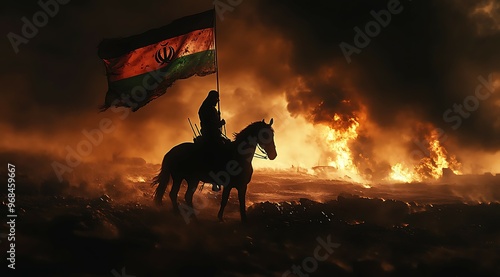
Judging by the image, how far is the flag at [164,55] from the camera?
1444 cm

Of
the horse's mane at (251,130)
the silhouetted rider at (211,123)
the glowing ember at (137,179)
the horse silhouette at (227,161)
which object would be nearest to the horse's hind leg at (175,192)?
the horse silhouette at (227,161)

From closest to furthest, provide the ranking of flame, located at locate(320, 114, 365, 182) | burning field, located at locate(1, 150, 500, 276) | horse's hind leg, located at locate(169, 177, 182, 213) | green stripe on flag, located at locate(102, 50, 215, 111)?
1. burning field, located at locate(1, 150, 500, 276)
2. horse's hind leg, located at locate(169, 177, 182, 213)
3. green stripe on flag, located at locate(102, 50, 215, 111)
4. flame, located at locate(320, 114, 365, 182)

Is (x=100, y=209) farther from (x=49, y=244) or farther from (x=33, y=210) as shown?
(x=49, y=244)

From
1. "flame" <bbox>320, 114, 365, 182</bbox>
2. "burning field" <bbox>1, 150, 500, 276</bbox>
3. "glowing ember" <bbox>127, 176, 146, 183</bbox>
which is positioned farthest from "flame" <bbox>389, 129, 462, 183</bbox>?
"glowing ember" <bbox>127, 176, 146, 183</bbox>

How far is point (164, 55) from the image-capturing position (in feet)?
47.8

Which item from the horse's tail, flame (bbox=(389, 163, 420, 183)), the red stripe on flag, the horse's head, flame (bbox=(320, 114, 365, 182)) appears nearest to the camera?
the horse's head

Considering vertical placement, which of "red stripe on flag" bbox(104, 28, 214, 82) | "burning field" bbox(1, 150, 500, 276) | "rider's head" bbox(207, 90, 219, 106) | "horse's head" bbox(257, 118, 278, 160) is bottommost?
"burning field" bbox(1, 150, 500, 276)

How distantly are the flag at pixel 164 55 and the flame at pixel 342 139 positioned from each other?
18.0 meters

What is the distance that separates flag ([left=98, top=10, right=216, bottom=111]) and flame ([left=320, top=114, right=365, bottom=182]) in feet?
59.0

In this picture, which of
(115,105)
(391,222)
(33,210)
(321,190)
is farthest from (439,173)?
(33,210)

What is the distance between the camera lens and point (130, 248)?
983 centimetres

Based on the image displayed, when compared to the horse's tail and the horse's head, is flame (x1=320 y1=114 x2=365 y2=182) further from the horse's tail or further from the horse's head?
the horse's tail

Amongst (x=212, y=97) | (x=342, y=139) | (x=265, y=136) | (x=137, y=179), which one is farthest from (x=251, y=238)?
(x=342, y=139)

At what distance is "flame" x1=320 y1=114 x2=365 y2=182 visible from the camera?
30469 millimetres
